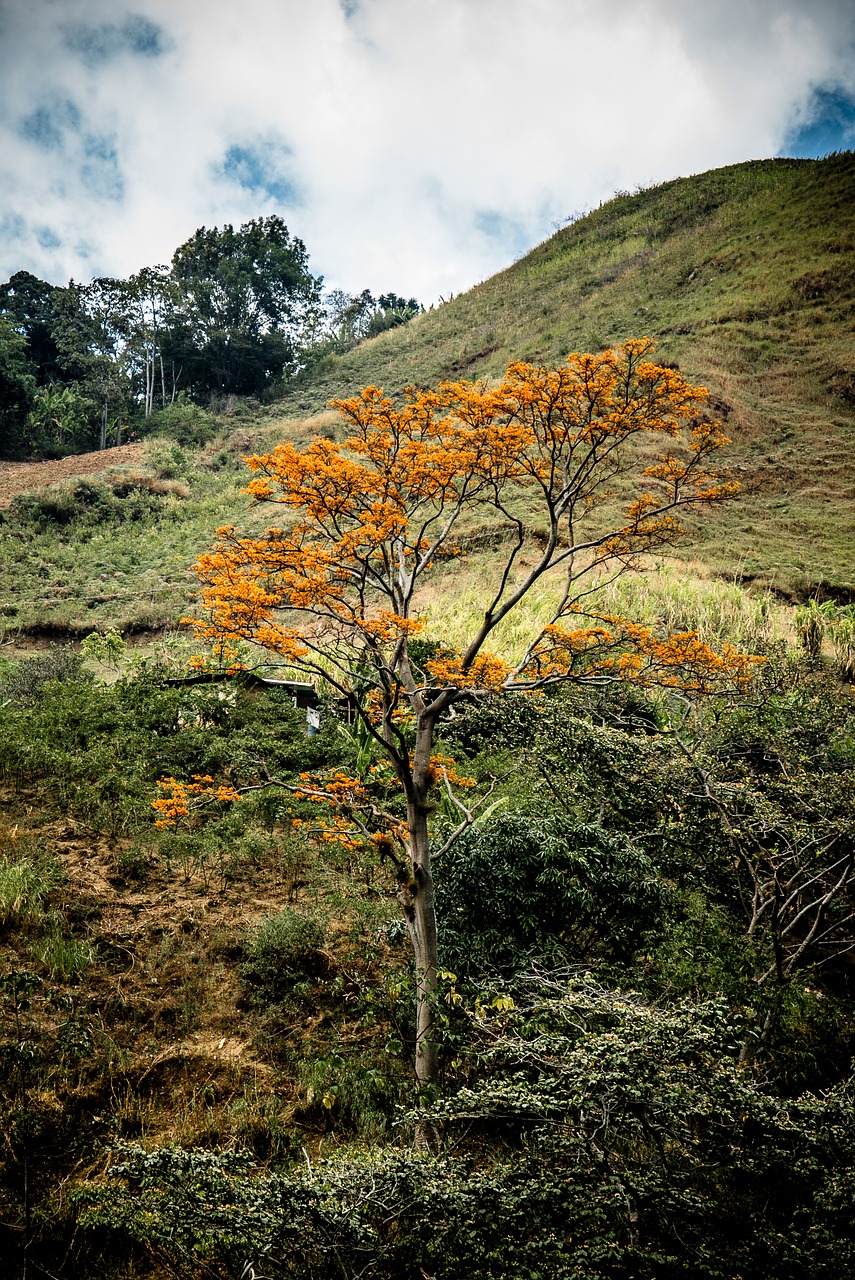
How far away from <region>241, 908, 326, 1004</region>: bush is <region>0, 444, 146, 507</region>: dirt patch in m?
21.3

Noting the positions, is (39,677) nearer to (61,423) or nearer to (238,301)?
(61,423)

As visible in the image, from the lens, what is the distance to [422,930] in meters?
3.45

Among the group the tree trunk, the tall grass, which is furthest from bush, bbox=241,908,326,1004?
the tall grass

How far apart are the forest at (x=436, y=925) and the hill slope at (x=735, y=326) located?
8.26m

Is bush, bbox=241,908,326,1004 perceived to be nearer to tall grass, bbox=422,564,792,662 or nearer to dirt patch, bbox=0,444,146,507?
tall grass, bbox=422,564,792,662

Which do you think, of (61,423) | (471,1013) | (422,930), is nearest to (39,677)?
(422,930)

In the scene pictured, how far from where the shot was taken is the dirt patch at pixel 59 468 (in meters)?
22.4

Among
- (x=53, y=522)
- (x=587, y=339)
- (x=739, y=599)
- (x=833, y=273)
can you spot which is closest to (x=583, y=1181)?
(x=739, y=599)

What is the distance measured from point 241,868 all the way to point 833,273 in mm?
26411

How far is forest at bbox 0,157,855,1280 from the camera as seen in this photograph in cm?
212

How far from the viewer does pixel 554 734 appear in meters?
4.37

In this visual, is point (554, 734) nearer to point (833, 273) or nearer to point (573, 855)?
point (573, 855)

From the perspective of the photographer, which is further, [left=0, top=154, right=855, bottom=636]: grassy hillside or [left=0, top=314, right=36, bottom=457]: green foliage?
[left=0, top=314, right=36, bottom=457]: green foliage

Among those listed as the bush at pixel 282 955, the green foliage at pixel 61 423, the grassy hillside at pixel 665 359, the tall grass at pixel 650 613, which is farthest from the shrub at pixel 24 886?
the green foliage at pixel 61 423
